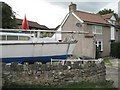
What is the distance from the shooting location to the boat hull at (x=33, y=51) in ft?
40.7

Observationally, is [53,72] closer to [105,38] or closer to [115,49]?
[115,49]

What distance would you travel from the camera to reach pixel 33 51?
42.8 ft

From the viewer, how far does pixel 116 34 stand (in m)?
43.1

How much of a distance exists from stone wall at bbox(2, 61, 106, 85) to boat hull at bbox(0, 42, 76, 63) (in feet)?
7.44

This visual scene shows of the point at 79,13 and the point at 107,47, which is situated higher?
the point at 79,13

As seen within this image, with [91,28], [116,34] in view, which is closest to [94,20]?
[91,28]

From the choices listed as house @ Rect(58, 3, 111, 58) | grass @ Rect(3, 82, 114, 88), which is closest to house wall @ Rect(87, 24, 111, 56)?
house @ Rect(58, 3, 111, 58)

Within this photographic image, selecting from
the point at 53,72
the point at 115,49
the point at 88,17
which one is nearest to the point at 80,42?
the point at 88,17

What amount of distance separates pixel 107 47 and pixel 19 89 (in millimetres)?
30672

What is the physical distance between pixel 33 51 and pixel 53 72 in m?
2.98

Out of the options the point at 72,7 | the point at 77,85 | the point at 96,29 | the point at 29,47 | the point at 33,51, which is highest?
the point at 72,7

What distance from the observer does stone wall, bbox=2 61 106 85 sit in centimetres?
984

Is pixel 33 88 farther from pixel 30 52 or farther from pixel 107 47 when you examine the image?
pixel 107 47

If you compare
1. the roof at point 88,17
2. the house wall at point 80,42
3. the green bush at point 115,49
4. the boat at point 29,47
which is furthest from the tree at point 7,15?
the green bush at point 115,49
